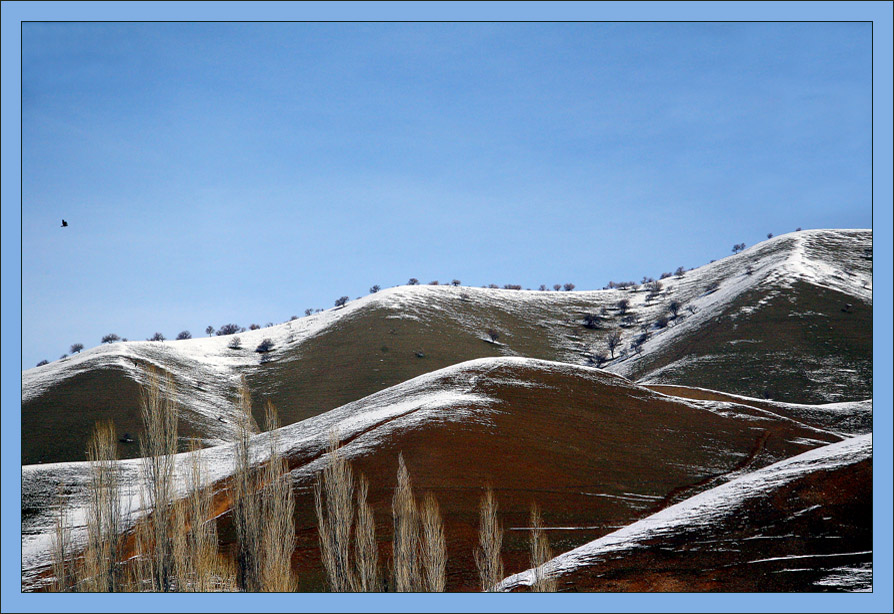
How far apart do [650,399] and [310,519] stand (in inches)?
728

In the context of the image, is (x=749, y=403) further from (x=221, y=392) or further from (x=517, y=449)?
(x=221, y=392)

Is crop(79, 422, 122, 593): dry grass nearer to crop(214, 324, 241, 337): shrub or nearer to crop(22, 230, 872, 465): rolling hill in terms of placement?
crop(22, 230, 872, 465): rolling hill

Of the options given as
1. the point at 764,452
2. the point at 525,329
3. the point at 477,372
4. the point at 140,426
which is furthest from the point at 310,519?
the point at 525,329

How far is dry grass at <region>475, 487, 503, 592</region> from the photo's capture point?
2439cm

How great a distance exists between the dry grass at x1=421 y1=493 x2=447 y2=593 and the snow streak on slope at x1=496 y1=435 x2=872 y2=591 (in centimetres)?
194

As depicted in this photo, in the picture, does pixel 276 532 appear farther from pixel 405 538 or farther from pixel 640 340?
pixel 640 340

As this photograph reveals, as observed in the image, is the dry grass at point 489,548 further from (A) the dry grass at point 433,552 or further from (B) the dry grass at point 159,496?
(B) the dry grass at point 159,496

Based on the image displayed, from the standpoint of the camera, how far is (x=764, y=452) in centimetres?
3475

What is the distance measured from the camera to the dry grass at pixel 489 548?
80.0ft

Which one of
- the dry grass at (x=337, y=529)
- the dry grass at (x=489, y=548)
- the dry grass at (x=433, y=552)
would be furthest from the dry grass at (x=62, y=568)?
the dry grass at (x=489, y=548)

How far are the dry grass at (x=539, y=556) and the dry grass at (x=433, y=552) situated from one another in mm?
2934

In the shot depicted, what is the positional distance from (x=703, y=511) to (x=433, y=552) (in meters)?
9.00

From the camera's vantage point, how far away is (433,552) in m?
24.8

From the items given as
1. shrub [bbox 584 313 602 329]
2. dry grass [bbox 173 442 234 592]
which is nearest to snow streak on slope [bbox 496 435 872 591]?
dry grass [bbox 173 442 234 592]
